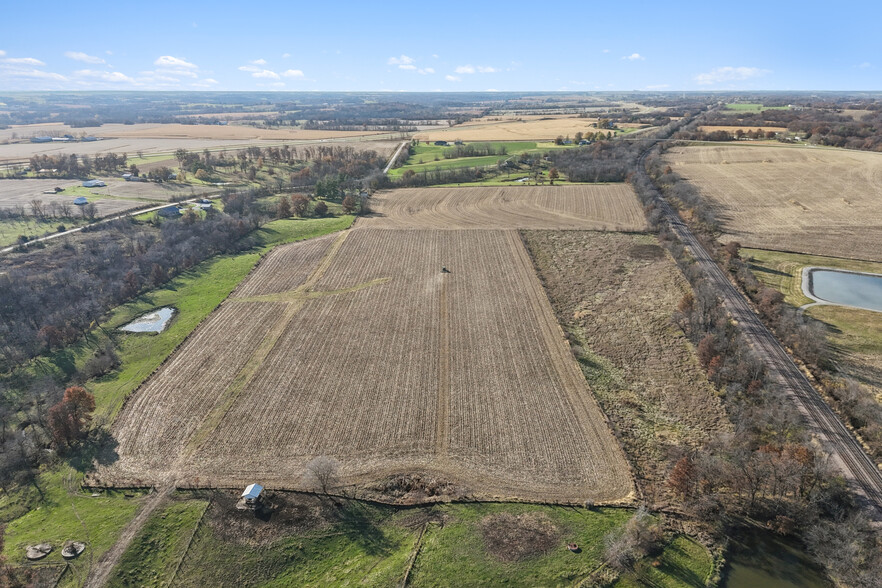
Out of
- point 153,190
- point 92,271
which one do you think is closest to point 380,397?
point 92,271

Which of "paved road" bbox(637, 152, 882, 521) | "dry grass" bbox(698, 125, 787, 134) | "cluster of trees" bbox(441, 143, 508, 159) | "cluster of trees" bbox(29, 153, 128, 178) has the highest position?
"dry grass" bbox(698, 125, 787, 134)

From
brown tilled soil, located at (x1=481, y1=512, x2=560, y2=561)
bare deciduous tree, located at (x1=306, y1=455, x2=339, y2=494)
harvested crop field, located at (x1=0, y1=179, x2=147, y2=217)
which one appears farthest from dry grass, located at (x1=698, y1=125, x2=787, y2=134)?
harvested crop field, located at (x1=0, y1=179, x2=147, y2=217)

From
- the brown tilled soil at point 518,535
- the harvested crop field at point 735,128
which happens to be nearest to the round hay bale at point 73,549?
the brown tilled soil at point 518,535

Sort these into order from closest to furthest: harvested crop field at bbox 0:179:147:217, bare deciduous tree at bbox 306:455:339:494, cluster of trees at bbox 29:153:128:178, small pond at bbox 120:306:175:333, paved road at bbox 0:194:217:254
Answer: bare deciduous tree at bbox 306:455:339:494 → small pond at bbox 120:306:175:333 → paved road at bbox 0:194:217:254 → harvested crop field at bbox 0:179:147:217 → cluster of trees at bbox 29:153:128:178

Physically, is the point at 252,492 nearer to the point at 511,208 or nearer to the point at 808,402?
the point at 808,402

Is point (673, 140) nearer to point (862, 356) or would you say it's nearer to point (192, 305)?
point (862, 356)

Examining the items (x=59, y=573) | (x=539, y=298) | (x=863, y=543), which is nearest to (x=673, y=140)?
(x=539, y=298)

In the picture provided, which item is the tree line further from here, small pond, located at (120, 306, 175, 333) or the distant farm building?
small pond, located at (120, 306, 175, 333)
